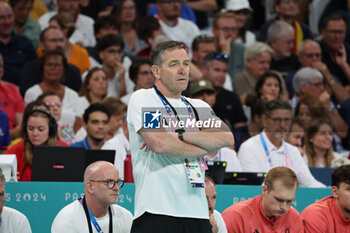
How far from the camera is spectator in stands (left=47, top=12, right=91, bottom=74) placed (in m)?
10.8

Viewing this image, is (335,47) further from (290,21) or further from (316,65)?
(290,21)

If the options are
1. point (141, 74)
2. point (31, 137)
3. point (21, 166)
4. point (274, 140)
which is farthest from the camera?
point (141, 74)

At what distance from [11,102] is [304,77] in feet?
13.7

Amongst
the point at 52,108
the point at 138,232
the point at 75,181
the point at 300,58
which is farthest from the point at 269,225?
the point at 300,58

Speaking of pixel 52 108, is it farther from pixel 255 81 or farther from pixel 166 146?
pixel 166 146

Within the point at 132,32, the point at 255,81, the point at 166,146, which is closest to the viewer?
the point at 166,146

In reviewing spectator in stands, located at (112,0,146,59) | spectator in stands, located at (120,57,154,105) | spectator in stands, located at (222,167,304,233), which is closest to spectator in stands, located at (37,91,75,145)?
spectator in stands, located at (120,57,154,105)

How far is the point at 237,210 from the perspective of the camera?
6.21 m

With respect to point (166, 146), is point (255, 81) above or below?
above

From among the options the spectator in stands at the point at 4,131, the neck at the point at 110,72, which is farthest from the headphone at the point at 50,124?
the neck at the point at 110,72

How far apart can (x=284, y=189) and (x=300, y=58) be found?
19.3 feet

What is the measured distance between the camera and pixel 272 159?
8.30 m

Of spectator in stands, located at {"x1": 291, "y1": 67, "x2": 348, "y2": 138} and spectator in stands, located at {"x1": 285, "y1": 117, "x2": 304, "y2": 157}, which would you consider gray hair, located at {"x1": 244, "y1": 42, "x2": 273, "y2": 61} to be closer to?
spectator in stands, located at {"x1": 291, "y1": 67, "x2": 348, "y2": 138}

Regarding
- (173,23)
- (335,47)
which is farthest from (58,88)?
(335,47)
